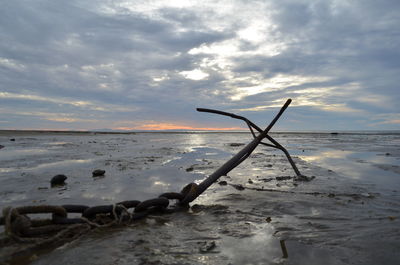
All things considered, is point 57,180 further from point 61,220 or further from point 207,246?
point 207,246

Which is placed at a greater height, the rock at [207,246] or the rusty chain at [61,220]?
the rusty chain at [61,220]

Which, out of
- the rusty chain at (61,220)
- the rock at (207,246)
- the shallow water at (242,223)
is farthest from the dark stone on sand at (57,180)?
the rock at (207,246)

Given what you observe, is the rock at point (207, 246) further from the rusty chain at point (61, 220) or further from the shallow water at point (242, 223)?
the rusty chain at point (61, 220)

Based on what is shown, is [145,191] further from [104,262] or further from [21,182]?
[21,182]

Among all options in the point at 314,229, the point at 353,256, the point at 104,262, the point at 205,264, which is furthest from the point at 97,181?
the point at 353,256

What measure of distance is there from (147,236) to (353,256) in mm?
2555

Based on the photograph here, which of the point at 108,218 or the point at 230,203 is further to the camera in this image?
the point at 230,203

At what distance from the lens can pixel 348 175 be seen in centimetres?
811

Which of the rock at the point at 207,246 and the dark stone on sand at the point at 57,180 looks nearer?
the rock at the point at 207,246

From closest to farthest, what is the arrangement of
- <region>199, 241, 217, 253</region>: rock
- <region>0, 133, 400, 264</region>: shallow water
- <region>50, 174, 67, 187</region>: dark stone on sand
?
<region>0, 133, 400, 264</region>: shallow water, <region>199, 241, 217, 253</region>: rock, <region>50, 174, 67, 187</region>: dark stone on sand

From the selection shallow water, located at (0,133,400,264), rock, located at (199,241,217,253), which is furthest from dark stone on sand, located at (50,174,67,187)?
rock, located at (199,241,217,253)

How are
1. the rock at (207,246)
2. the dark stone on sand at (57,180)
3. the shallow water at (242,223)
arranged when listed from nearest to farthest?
the shallow water at (242,223) < the rock at (207,246) < the dark stone on sand at (57,180)

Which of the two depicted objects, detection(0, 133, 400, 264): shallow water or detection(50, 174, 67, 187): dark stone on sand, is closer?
detection(0, 133, 400, 264): shallow water

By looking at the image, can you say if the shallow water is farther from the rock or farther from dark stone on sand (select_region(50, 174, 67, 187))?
dark stone on sand (select_region(50, 174, 67, 187))
